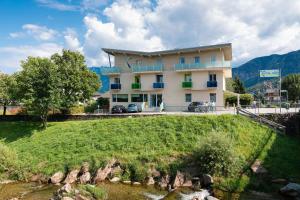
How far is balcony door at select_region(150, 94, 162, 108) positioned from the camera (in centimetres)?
5003

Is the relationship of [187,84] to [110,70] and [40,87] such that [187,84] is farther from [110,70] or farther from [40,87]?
[40,87]

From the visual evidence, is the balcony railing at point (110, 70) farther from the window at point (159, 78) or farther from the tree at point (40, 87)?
the tree at point (40, 87)

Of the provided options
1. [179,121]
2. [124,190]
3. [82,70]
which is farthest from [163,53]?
[124,190]

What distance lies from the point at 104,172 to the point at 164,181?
5.45 m

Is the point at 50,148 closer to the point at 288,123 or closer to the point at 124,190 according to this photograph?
the point at 124,190

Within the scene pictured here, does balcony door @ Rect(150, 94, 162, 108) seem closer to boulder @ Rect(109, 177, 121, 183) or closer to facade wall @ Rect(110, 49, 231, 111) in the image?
facade wall @ Rect(110, 49, 231, 111)

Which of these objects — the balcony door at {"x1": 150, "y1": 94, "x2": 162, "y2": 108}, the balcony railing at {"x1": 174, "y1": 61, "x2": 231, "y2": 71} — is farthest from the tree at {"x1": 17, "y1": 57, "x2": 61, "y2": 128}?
the balcony railing at {"x1": 174, "y1": 61, "x2": 231, "y2": 71}

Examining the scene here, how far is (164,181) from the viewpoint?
78.8ft

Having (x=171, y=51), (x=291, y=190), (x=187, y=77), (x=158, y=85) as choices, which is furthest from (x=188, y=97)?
(x=291, y=190)

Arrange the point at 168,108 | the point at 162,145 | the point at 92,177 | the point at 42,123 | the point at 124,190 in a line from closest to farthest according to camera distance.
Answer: the point at 124,190 < the point at 92,177 < the point at 162,145 < the point at 42,123 < the point at 168,108

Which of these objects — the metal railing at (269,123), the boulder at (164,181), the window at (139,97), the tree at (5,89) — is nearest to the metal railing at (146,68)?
the window at (139,97)

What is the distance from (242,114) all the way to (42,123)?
88.9 feet

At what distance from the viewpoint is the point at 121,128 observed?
107 ft

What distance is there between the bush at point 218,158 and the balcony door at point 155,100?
1035 inches
